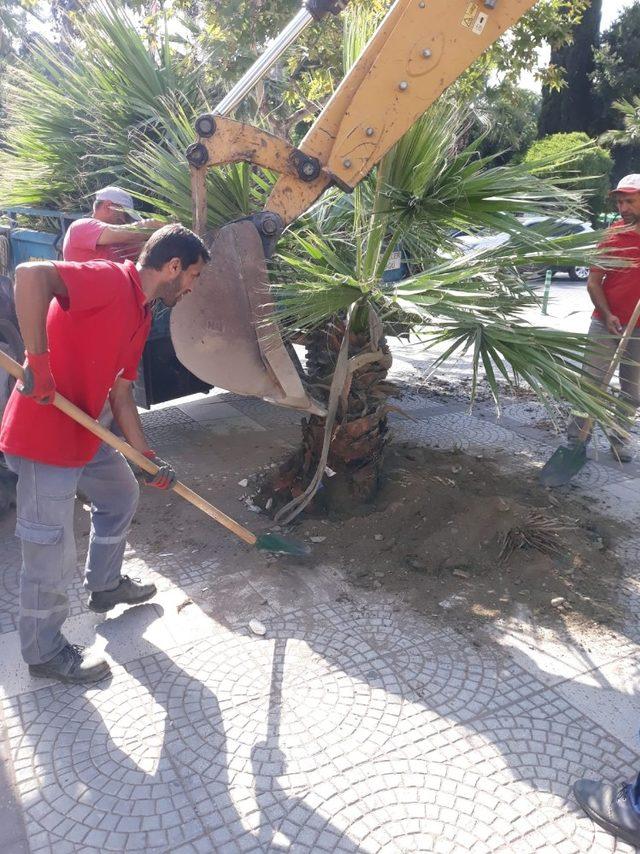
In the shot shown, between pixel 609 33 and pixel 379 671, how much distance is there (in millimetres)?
29284

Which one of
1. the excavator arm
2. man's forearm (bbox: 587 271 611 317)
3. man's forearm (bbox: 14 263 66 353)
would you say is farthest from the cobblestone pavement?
man's forearm (bbox: 587 271 611 317)

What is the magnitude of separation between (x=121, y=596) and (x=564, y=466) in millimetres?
3105

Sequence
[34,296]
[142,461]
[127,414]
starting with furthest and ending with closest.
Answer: [127,414], [142,461], [34,296]

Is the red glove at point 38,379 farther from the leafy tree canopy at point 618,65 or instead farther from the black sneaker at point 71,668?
the leafy tree canopy at point 618,65

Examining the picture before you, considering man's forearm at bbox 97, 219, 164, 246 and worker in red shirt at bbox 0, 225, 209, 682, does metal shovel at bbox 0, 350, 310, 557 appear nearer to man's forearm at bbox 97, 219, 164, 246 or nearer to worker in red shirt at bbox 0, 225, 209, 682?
worker in red shirt at bbox 0, 225, 209, 682

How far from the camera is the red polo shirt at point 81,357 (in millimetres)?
2518

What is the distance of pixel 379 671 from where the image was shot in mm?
2873

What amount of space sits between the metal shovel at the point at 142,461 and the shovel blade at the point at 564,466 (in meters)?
1.95

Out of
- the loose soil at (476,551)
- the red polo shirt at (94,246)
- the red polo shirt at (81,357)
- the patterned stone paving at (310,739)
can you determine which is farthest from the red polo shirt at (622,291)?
the red polo shirt at (81,357)

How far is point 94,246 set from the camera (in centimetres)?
386

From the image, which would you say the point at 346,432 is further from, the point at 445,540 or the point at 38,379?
the point at 38,379

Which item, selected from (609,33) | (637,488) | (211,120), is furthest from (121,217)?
(609,33)

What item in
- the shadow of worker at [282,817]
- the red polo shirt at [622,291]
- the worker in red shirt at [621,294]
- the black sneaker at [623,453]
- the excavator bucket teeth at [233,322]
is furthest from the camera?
the black sneaker at [623,453]

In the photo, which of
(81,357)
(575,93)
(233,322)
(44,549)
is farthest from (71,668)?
(575,93)
